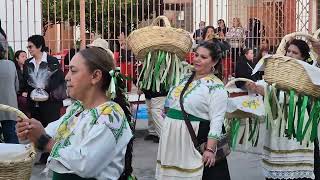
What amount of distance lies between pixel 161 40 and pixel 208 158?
240 cm

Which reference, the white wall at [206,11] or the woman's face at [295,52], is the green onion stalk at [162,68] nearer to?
the woman's face at [295,52]

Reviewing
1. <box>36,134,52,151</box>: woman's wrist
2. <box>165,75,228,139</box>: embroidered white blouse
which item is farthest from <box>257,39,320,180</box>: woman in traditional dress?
<box>36,134,52,151</box>: woman's wrist

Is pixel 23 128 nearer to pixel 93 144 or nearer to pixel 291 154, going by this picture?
pixel 93 144

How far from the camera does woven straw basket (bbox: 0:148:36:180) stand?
3.53 meters

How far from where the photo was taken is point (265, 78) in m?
5.12

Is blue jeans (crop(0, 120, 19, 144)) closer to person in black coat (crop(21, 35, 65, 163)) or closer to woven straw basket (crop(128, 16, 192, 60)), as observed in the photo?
person in black coat (crop(21, 35, 65, 163))

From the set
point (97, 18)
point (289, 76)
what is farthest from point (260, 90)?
point (97, 18)

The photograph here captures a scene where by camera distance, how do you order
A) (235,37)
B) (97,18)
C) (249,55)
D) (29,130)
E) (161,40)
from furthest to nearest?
(235,37) → (249,55) → (97,18) → (161,40) → (29,130)

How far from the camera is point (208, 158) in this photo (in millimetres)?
4820

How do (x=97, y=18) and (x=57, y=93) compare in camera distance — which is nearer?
(x=57, y=93)

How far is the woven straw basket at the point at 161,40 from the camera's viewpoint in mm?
6934

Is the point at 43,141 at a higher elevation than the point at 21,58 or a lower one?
lower

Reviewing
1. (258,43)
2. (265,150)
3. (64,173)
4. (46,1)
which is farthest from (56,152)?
(258,43)

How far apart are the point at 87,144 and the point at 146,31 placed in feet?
13.7
